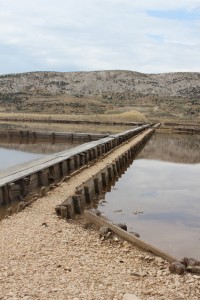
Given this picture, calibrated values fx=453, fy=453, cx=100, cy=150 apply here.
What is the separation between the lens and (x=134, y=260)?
7.64 meters

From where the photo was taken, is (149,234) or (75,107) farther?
(75,107)

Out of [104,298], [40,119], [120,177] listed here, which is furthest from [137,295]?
[40,119]

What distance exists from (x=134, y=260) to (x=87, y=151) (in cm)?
1435

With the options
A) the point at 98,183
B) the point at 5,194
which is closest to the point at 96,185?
the point at 98,183

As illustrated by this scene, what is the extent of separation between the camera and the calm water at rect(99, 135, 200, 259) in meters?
10.5

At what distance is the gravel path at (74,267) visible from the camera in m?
6.04

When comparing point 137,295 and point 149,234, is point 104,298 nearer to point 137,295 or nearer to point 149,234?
point 137,295

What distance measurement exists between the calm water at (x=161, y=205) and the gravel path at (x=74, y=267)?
6.60ft

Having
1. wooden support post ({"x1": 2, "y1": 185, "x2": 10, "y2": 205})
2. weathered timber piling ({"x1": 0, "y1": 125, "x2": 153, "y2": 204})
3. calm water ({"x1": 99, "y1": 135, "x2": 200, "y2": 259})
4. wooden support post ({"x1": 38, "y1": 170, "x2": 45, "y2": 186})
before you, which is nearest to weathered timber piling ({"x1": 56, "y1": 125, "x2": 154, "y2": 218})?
calm water ({"x1": 99, "y1": 135, "x2": 200, "y2": 259})

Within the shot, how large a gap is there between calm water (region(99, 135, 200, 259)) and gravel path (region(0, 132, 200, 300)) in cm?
201

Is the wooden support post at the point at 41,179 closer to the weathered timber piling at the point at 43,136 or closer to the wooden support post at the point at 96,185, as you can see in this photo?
the wooden support post at the point at 96,185

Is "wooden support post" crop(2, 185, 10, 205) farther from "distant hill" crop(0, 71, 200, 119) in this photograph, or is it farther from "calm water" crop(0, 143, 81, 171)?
"distant hill" crop(0, 71, 200, 119)

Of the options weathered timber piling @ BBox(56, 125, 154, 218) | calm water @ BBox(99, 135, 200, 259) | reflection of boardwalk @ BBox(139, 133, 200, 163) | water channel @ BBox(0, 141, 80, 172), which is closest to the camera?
calm water @ BBox(99, 135, 200, 259)

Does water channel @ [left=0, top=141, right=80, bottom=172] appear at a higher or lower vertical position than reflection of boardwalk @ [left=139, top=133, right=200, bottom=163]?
higher
